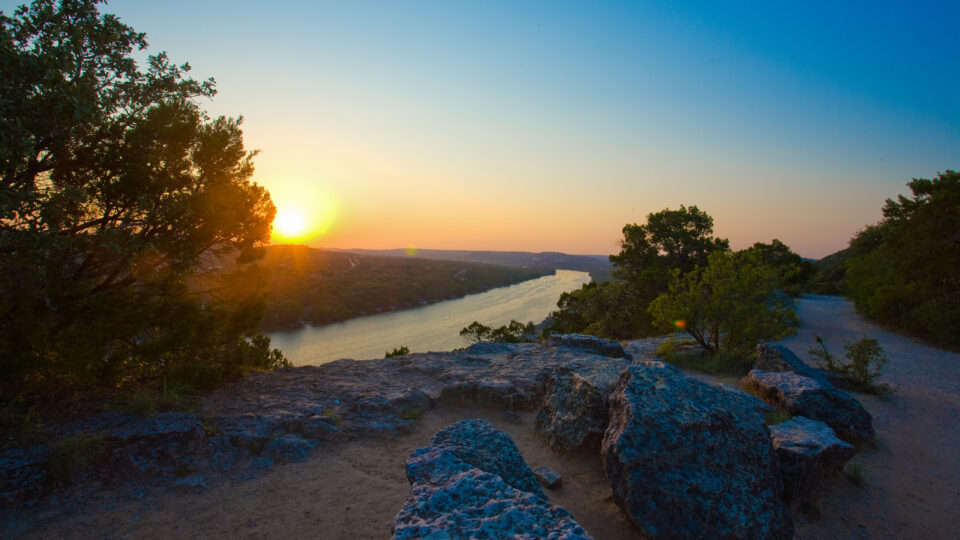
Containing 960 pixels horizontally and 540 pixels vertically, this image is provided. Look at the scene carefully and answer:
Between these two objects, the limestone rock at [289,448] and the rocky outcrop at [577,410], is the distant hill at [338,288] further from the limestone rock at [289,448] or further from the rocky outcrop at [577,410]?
the rocky outcrop at [577,410]

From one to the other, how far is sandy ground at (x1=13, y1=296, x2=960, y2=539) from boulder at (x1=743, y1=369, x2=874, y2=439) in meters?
0.37

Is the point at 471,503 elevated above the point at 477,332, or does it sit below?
above

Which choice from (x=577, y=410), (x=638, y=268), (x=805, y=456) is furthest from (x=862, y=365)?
(x=638, y=268)

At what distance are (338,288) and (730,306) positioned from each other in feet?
76.7

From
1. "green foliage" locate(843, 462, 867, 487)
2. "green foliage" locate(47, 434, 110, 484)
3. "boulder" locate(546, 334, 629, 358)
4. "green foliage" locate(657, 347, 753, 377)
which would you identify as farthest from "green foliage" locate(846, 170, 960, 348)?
"green foliage" locate(47, 434, 110, 484)

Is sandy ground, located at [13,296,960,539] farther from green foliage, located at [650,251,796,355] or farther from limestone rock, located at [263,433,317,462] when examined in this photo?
green foliage, located at [650,251,796,355]

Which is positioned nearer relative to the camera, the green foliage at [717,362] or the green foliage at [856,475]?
the green foliage at [856,475]

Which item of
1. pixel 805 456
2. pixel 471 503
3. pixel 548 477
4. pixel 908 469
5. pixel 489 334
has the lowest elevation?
pixel 489 334

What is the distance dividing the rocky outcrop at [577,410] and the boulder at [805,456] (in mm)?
2126

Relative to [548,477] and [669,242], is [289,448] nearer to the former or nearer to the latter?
[548,477]

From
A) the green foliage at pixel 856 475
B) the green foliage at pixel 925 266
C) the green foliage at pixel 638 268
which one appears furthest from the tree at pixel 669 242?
the green foliage at pixel 856 475

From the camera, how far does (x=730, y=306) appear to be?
1240 centimetres

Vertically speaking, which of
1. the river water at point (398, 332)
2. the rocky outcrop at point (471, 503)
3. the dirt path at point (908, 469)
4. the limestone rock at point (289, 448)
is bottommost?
the river water at point (398, 332)

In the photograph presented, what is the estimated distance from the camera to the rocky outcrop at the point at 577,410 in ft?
19.8
